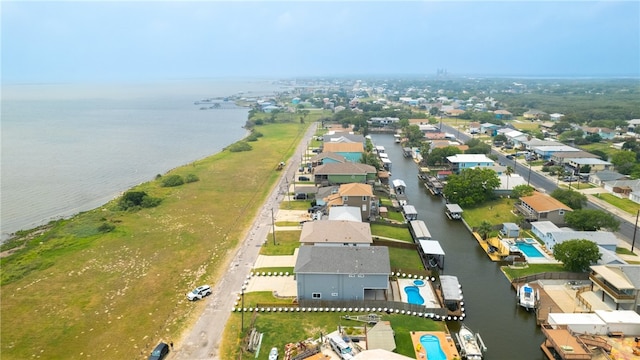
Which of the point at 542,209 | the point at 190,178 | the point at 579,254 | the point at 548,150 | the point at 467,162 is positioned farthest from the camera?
the point at 548,150

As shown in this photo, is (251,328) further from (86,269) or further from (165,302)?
(86,269)

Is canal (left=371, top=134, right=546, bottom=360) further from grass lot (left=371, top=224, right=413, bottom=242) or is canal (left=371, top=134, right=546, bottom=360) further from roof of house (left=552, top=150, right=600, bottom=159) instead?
roof of house (left=552, top=150, right=600, bottom=159)

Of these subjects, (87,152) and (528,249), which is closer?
(528,249)

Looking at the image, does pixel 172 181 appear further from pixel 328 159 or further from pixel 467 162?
pixel 467 162

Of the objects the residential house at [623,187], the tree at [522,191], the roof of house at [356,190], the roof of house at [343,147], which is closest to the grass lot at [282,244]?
the roof of house at [356,190]

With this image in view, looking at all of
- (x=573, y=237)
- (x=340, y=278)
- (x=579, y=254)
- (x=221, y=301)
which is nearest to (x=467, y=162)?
(x=573, y=237)

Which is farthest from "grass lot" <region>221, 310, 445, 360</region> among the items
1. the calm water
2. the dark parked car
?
the calm water
